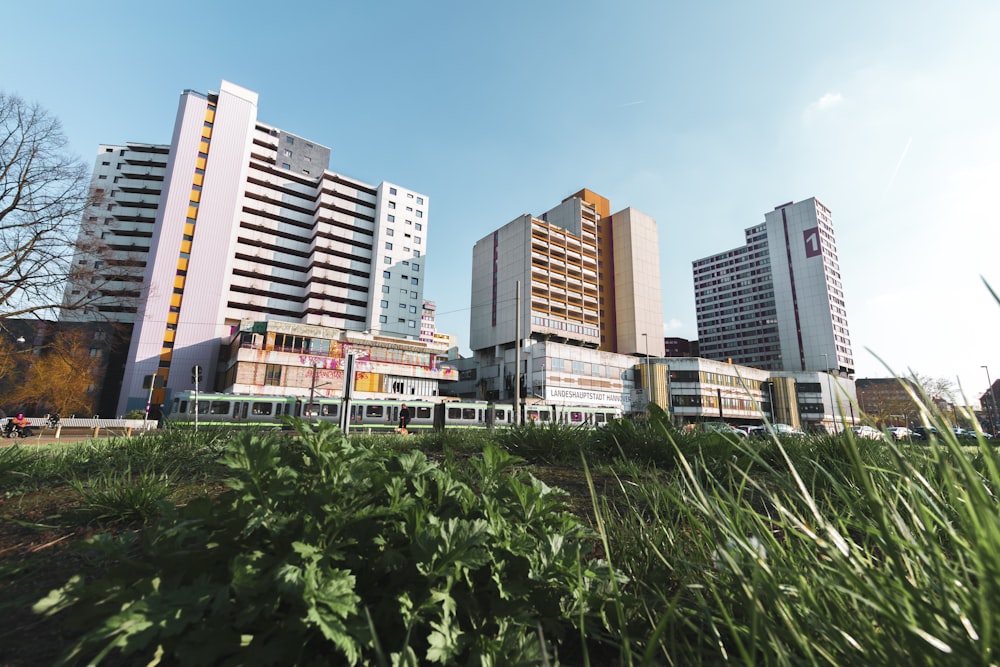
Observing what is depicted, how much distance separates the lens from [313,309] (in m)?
53.0

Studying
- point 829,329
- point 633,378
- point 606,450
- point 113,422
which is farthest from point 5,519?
point 829,329

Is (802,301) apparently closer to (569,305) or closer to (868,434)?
(569,305)

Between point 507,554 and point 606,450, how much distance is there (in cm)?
408

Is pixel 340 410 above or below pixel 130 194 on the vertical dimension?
below

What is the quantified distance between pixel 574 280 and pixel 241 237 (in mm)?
46642

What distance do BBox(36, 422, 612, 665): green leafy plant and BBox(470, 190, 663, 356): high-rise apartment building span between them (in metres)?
54.8

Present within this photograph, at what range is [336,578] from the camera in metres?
1.26

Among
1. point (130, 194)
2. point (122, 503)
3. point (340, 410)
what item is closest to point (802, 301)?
point (340, 410)

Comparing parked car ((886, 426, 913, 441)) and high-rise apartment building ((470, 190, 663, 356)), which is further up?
high-rise apartment building ((470, 190, 663, 356))

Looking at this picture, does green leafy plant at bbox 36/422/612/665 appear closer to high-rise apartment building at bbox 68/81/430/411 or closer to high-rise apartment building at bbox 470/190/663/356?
high-rise apartment building at bbox 68/81/430/411

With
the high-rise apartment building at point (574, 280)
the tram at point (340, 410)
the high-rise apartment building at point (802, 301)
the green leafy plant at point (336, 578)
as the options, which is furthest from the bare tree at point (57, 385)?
the high-rise apartment building at point (802, 301)

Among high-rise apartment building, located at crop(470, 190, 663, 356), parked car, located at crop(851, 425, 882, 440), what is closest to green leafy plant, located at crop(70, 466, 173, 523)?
parked car, located at crop(851, 425, 882, 440)

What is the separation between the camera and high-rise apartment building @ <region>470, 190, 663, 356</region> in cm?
6028

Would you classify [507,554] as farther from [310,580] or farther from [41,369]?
[41,369]
